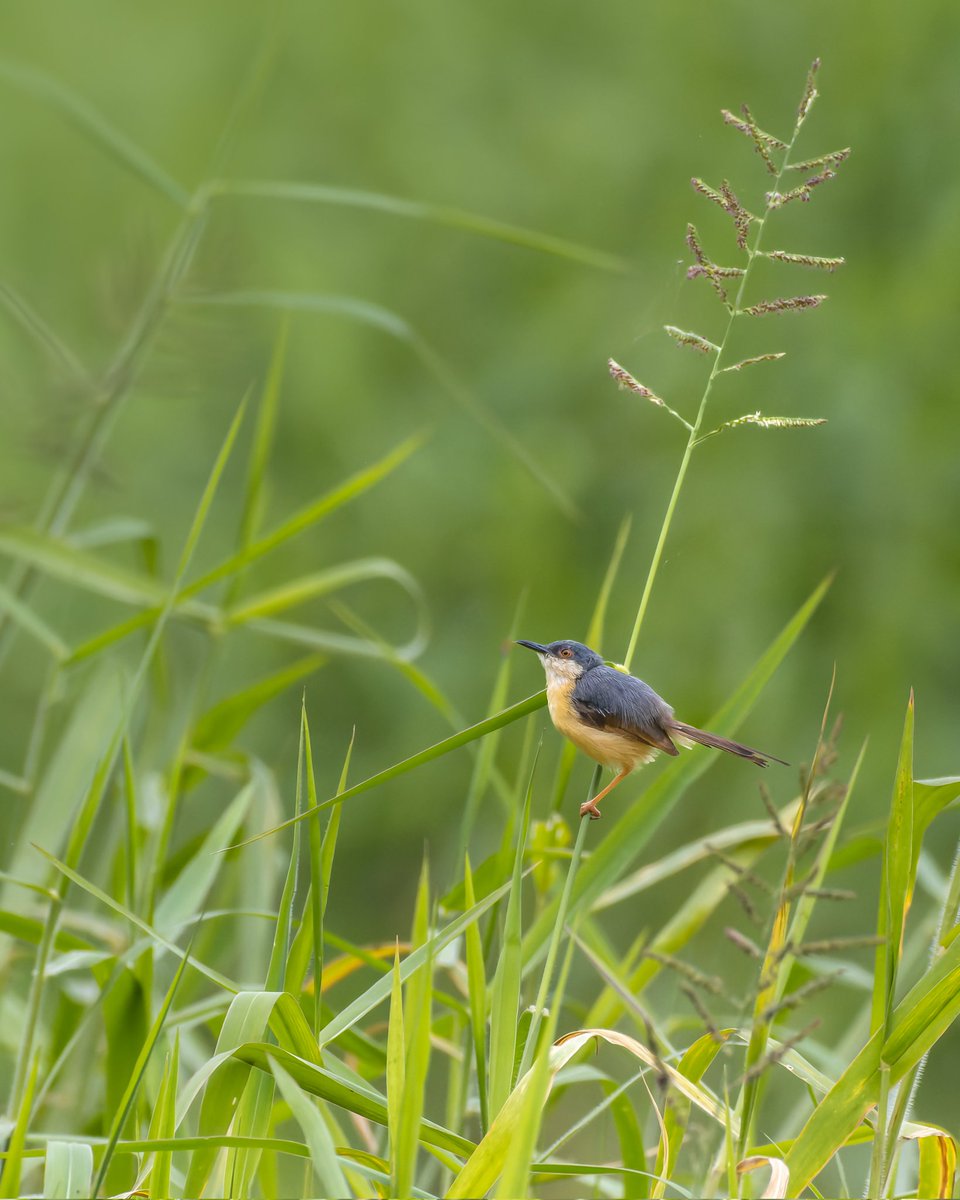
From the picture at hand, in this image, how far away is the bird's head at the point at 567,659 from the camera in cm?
170

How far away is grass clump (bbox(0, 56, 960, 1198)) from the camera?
1.16 meters

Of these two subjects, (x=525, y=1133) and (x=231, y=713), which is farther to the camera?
(x=231, y=713)

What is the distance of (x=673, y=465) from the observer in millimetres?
5496

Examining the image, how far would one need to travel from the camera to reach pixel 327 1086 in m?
1.20

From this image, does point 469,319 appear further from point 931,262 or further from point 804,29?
point 931,262

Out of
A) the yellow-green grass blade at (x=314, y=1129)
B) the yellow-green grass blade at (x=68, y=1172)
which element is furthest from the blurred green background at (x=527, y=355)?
the yellow-green grass blade at (x=314, y=1129)

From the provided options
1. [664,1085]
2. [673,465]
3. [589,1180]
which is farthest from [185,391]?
[673,465]

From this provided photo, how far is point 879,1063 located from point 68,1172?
76 cm

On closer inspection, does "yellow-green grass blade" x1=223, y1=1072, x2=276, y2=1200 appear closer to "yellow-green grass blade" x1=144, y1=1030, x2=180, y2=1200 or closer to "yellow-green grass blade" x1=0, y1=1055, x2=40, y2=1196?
"yellow-green grass blade" x1=144, y1=1030, x2=180, y2=1200

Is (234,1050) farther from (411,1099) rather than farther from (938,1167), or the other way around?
(938,1167)

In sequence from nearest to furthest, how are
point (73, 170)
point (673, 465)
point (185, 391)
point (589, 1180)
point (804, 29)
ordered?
point (589, 1180) → point (185, 391) → point (673, 465) → point (804, 29) → point (73, 170)

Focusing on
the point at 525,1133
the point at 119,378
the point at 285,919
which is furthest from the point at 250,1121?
the point at 119,378

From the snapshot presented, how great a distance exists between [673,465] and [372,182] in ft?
9.33

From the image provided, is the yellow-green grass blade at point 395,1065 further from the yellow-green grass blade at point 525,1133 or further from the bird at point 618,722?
the bird at point 618,722
